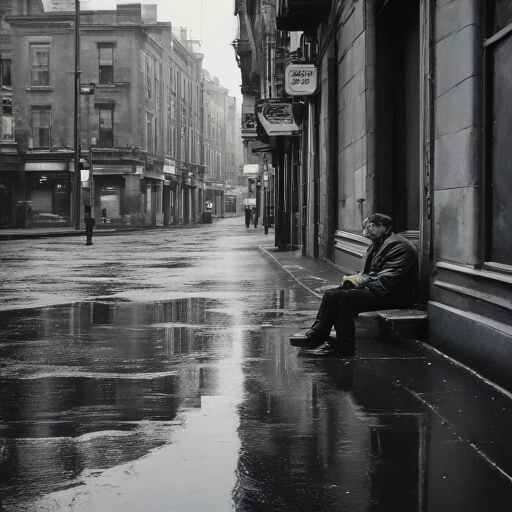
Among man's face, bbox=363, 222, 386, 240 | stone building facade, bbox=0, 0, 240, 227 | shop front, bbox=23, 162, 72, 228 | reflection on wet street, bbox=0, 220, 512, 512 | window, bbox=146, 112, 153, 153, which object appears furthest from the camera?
window, bbox=146, 112, 153, 153

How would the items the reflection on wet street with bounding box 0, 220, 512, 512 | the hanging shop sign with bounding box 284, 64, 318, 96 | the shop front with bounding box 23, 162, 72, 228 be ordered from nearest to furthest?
the reflection on wet street with bounding box 0, 220, 512, 512, the hanging shop sign with bounding box 284, 64, 318, 96, the shop front with bounding box 23, 162, 72, 228

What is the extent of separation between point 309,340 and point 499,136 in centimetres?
261

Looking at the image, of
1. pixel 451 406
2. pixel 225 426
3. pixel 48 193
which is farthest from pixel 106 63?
pixel 225 426

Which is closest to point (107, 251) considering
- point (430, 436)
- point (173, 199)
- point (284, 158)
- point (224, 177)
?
point (284, 158)

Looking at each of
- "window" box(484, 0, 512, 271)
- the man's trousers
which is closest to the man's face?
the man's trousers

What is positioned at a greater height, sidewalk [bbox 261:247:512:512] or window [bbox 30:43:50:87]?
window [bbox 30:43:50:87]

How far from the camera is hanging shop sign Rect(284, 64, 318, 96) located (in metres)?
21.3

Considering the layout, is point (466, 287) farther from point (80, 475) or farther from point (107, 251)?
point (107, 251)

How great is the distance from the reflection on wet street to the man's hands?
65 cm

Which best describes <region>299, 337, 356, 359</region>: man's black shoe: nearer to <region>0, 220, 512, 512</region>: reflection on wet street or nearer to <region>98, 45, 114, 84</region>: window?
<region>0, 220, 512, 512</region>: reflection on wet street

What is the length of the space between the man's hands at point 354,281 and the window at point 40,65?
53.7 metres

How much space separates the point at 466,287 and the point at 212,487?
406 centimetres

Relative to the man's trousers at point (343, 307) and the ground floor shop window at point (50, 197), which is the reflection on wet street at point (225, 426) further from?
the ground floor shop window at point (50, 197)

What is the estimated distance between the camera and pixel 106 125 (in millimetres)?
58594
